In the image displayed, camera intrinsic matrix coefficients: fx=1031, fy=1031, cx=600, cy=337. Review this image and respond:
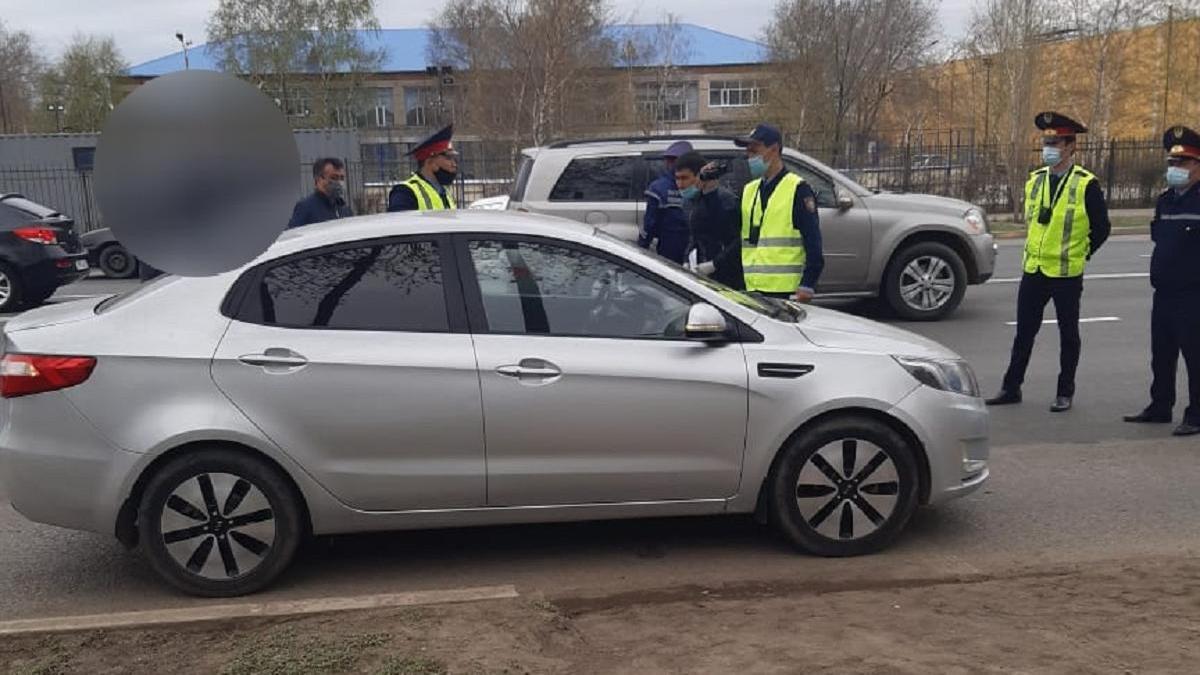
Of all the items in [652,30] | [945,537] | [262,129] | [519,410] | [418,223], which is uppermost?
[652,30]

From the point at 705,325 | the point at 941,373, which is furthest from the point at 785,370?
the point at 941,373

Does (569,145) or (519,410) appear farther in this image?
(569,145)

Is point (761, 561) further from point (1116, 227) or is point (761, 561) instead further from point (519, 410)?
point (1116, 227)

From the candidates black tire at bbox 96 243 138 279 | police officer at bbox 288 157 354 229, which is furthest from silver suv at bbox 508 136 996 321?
black tire at bbox 96 243 138 279

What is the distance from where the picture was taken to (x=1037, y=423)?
7129 mm

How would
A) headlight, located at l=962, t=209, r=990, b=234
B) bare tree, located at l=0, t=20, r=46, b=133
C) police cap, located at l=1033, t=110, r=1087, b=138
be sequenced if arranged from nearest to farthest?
police cap, located at l=1033, t=110, r=1087, b=138
headlight, located at l=962, t=209, r=990, b=234
bare tree, located at l=0, t=20, r=46, b=133

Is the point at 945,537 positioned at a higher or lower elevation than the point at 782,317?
lower

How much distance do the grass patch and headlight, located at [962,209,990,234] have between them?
9.18 m

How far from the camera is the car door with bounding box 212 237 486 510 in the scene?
14.1 feet

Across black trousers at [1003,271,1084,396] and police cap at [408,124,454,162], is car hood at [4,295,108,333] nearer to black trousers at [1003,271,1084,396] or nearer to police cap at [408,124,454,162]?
police cap at [408,124,454,162]

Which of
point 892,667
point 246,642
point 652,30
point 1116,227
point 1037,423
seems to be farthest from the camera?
point 652,30

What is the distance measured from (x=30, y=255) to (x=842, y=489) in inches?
506

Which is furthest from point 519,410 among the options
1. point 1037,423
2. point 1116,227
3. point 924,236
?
point 1116,227

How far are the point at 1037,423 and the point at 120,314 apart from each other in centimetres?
580
